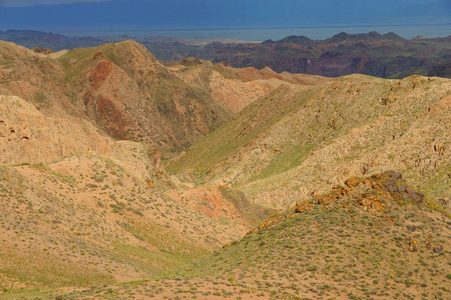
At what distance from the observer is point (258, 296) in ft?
69.9

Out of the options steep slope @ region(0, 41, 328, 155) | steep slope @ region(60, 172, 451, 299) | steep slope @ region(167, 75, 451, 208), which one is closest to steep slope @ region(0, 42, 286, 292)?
steep slope @ region(60, 172, 451, 299)

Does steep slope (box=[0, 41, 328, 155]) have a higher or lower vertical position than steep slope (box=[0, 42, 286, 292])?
higher

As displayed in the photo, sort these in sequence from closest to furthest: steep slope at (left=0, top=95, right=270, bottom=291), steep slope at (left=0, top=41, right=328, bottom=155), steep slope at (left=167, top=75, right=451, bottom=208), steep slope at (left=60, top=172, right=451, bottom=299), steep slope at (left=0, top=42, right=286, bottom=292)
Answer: steep slope at (left=60, top=172, right=451, bottom=299) → steep slope at (left=0, top=95, right=270, bottom=291) → steep slope at (left=0, top=42, right=286, bottom=292) → steep slope at (left=167, top=75, right=451, bottom=208) → steep slope at (left=0, top=41, right=328, bottom=155)

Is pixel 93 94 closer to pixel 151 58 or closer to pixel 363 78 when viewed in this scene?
pixel 151 58

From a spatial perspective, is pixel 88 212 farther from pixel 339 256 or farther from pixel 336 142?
pixel 336 142

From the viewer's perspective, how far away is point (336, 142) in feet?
230

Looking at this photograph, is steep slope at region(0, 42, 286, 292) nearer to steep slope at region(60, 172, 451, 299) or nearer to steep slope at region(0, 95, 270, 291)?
steep slope at region(0, 95, 270, 291)

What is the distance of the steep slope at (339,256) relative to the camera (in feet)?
73.3

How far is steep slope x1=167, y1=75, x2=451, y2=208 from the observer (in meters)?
55.1

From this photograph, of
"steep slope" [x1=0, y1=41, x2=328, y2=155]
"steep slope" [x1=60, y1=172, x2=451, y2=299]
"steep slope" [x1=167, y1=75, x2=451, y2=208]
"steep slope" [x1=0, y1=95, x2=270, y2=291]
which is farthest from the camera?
"steep slope" [x1=0, y1=41, x2=328, y2=155]

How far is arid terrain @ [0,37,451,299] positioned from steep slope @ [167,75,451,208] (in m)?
0.27

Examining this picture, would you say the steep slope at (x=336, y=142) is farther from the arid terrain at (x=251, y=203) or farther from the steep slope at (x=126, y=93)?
the steep slope at (x=126, y=93)

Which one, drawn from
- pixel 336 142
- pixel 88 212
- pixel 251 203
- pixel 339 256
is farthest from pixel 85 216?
pixel 336 142

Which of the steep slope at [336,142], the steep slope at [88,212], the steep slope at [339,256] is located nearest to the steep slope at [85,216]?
the steep slope at [88,212]
